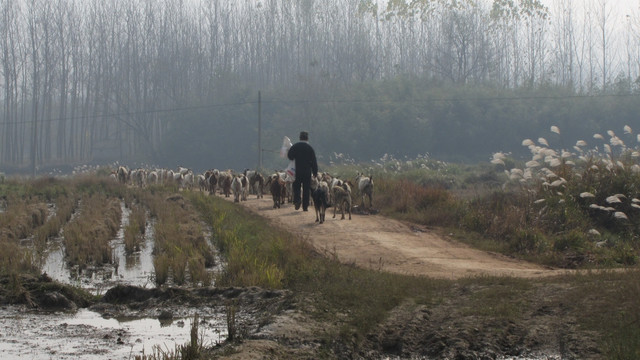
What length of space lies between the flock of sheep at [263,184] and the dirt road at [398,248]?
57 centimetres

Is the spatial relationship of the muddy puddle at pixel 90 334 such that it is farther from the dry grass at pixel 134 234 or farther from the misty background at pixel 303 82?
the misty background at pixel 303 82

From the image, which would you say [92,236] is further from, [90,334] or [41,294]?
[90,334]

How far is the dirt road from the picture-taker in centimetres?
1111

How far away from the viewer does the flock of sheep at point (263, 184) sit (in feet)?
58.1

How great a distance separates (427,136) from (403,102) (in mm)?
4837

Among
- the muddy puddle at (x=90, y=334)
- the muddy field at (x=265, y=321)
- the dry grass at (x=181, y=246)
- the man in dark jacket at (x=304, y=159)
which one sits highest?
the man in dark jacket at (x=304, y=159)

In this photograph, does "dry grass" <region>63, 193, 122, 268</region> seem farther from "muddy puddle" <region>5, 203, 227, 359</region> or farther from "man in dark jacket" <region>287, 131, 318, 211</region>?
"man in dark jacket" <region>287, 131, 318, 211</region>

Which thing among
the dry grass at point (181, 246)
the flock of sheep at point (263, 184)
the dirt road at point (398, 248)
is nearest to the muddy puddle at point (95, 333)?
the dry grass at point (181, 246)

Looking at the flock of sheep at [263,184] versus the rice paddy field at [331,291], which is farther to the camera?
the flock of sheep at [263,184]

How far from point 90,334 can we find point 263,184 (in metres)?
19.5

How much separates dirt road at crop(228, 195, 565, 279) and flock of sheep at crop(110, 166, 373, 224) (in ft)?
1.86

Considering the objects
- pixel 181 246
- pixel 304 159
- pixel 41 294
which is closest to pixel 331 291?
pixel 41 294

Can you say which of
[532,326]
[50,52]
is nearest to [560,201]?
[532,326]

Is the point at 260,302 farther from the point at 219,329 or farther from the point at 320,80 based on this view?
the point at 320,80
